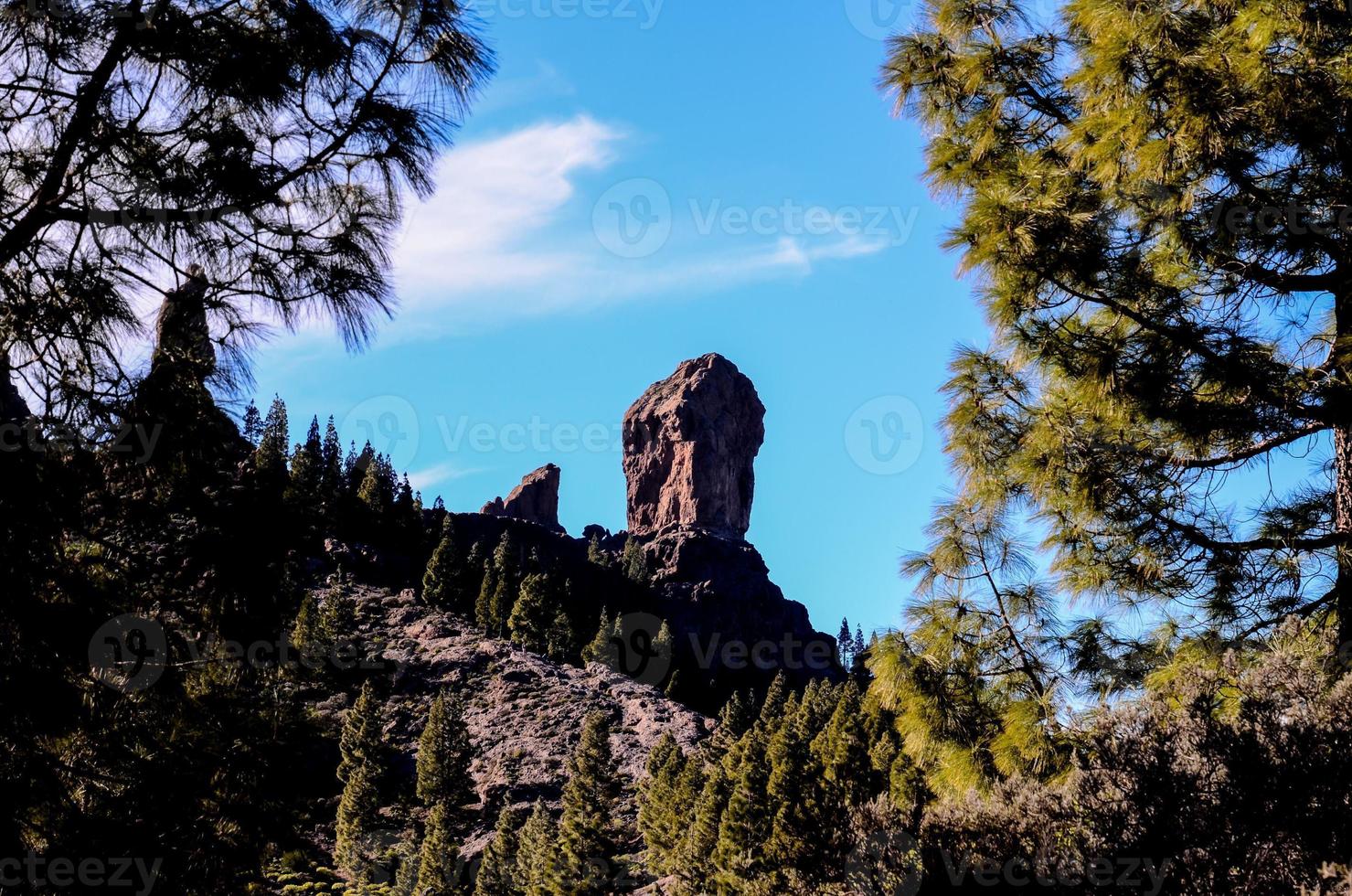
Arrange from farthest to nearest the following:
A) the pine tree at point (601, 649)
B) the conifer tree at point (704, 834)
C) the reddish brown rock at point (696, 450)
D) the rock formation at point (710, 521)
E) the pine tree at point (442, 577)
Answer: the reddish brown rock at point (696, 450) → the rock formation at point (710, 521) → the pine tree at point (442, 577) → the pine tree at point (601, 649) → the conifer tree at point (704, 834)

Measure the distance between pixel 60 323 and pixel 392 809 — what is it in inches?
1790

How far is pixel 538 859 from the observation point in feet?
116

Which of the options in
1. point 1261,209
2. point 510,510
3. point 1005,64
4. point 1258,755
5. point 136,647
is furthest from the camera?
point 510,510

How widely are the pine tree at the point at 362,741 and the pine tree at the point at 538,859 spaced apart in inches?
442

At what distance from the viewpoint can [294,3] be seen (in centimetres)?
622

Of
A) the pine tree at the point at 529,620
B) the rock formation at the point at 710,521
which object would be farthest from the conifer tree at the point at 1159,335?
the rock formation at the point at 710,521

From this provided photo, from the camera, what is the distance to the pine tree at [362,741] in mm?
47312

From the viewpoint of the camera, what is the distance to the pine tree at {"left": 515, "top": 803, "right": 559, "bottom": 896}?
34.0 metres

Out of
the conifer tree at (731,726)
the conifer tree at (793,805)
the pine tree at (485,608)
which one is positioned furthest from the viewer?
the pine tree at (485,608)

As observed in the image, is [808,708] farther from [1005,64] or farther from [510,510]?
[510,510]

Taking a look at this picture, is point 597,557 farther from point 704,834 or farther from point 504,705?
point 704,834

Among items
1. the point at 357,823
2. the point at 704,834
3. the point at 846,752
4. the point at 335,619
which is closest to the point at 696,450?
the point at 335,619

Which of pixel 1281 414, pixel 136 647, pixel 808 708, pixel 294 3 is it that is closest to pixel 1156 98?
pixel 1281 414

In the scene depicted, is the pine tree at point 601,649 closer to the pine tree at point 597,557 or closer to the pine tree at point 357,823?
the pine tree at point 357,823
